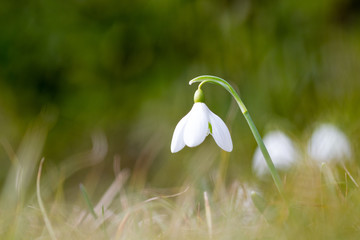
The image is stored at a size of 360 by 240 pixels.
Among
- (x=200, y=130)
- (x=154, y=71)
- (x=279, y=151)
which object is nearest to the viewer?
(x=200, y=130)

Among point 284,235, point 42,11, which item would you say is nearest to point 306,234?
point 284,235

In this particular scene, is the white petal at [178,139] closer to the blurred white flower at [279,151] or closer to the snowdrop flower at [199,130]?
the snowdrop flower at [199,130]

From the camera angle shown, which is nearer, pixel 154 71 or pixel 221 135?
pixel 221 135

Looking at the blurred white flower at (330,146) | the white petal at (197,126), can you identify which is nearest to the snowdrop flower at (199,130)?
the white petal at (197,126)

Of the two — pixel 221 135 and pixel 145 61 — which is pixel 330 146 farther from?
pixel 145 61

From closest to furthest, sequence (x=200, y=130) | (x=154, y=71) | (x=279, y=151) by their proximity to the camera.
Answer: (x=200, y=130), (x=279, y=151), (x=154, y=71)

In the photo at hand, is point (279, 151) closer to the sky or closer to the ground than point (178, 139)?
closer to the ground

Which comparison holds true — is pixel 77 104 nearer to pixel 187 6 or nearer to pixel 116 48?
pixel 116 48

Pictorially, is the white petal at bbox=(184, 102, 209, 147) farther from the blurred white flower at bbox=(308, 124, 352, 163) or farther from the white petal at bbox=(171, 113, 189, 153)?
the blurred white flower at bbox=(308, 124, 352, 163)

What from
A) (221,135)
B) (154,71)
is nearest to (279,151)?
(221,135)

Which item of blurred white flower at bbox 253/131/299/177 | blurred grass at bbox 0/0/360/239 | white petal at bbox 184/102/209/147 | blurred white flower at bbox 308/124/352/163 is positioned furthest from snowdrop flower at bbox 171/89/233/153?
blurred grass at bbox 0/0/360/239
